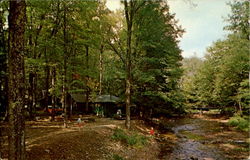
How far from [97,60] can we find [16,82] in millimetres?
33042

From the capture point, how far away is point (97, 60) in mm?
37750

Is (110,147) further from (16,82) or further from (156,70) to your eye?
(156,70)

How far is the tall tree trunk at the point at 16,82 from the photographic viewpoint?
4.92 metres

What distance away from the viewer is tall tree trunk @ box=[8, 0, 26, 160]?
4.92 m

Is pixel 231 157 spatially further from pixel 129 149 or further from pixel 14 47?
pixel 14 47

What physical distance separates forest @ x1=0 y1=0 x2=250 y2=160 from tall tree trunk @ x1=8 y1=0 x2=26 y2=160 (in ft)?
0.07

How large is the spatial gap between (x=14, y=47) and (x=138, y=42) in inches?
776

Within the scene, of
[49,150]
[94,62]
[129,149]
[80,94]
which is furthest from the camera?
[94,62]

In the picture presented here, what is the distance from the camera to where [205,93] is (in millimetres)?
38719

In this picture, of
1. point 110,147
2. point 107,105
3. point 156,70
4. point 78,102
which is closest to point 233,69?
point 156,70

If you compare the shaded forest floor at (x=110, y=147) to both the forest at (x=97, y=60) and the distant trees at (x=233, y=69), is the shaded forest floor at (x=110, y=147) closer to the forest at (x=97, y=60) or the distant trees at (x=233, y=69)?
the forest at (x=97, y=60)

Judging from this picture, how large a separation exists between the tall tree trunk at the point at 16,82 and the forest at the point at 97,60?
0.07ft

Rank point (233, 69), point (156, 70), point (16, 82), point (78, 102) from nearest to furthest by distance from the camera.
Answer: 1. point (16, 82)
2. point (156, 70)
3. point (233, 69)
4. point (78, 102)

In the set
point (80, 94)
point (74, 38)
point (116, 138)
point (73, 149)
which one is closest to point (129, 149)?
point (116, 138)
